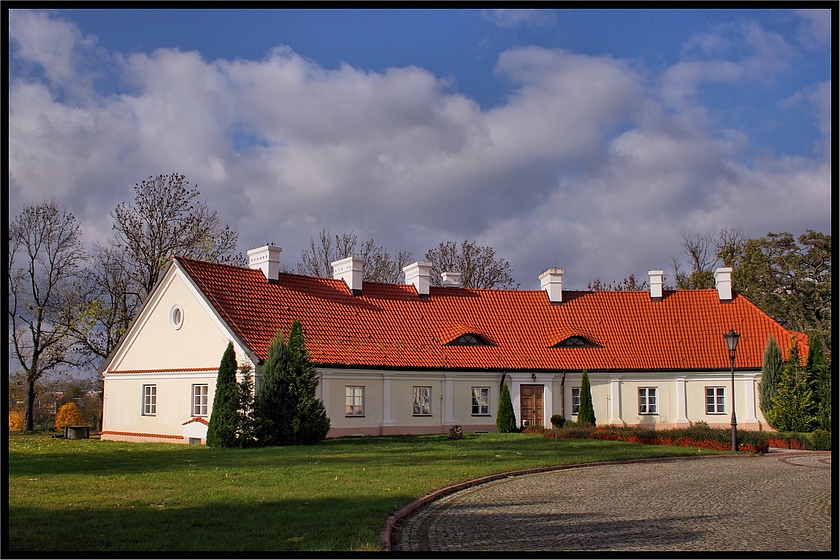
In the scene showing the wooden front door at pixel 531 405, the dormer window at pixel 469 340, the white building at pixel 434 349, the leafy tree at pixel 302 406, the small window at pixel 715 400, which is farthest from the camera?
the small window at pixel 715 400

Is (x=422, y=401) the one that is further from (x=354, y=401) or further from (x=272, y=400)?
(x=272, y=400)

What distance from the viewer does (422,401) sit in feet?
106

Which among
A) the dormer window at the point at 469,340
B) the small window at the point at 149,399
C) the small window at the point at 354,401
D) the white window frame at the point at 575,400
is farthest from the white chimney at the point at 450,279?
the small window at the point at 149,399

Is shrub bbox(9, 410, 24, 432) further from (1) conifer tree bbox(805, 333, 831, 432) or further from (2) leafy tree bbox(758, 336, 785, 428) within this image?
(1) conifer tree bbox(805, 333, 831, 432)

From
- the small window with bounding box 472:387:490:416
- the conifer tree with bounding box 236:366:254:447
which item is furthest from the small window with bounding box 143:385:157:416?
the small window with bounding box 472:387:490:416

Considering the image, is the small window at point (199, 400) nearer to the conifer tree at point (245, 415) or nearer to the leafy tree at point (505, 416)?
the conifer tree at point (245, 415)

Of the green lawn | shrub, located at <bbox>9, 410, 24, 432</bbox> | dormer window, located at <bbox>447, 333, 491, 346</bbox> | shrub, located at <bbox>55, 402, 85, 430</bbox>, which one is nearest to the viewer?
the green lawn

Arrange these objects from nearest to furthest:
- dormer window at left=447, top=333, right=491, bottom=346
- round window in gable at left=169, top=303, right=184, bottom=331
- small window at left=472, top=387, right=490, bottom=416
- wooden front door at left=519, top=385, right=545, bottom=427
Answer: round window in gable at left=169, top=303, right=184, bottom=331 → small window at left=472, top=387, right=490, bottom=416 → wooden front door at left=519, top=385, right=545, bottom=427 → dormer window at left=447, top=333, right=491, bottom=346

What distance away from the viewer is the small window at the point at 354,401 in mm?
30266

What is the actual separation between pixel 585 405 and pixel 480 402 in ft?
A: 13.3

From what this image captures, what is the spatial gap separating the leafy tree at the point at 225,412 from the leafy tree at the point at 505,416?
1163 cm

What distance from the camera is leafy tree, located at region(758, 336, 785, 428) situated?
32.5 m

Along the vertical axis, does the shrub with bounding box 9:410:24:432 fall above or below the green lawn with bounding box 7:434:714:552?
below

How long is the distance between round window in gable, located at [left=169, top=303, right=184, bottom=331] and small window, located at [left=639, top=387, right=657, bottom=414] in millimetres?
18402
